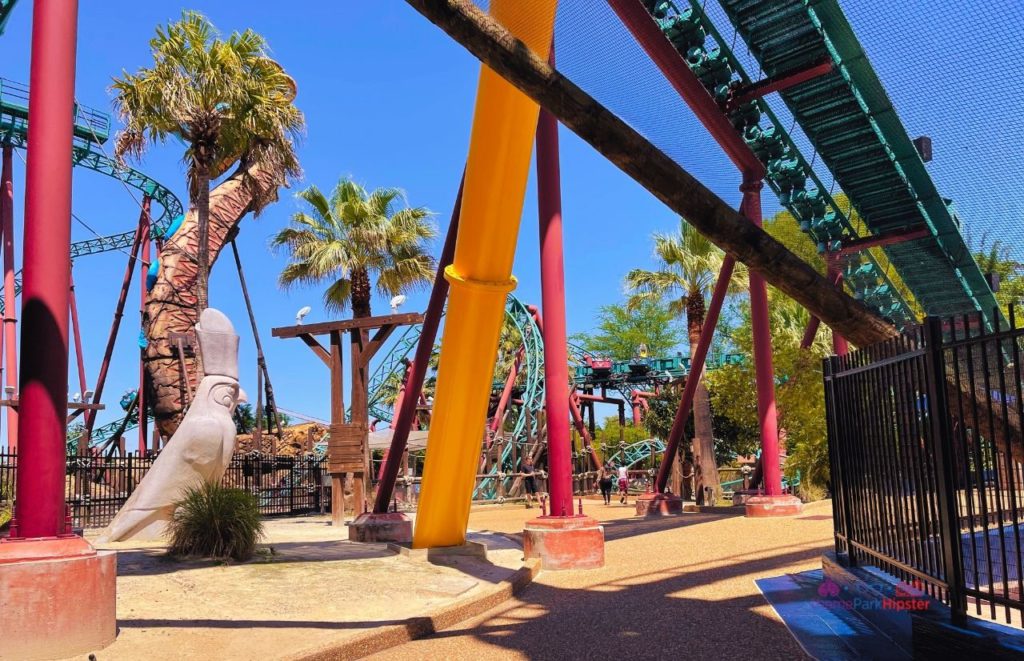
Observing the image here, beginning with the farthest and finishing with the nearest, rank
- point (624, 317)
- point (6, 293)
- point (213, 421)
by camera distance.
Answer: point (624, 317) < point (6, 293) < point (213, 421)

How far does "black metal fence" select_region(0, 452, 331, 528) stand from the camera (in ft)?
48.6

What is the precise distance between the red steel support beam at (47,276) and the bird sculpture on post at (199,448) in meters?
5.32

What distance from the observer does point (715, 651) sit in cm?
512

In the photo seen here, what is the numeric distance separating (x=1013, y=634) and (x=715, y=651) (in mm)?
1923

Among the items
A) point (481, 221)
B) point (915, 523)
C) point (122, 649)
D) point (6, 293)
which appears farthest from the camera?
point (6, 293)

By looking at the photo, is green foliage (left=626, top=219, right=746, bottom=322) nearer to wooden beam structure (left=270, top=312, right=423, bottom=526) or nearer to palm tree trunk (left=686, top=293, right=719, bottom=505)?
palm tree trunk (left=686, top=293, right=719, bottom=505)

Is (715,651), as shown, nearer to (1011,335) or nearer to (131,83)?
(1011,335)

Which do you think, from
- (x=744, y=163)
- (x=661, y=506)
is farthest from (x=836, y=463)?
(x=661, y=506)

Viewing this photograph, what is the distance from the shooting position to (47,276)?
5.43 m

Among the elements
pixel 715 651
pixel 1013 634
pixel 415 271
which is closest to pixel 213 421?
pixel 715 651

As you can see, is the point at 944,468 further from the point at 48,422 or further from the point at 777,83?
the point at 777,83

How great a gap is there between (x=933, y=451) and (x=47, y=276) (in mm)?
5527

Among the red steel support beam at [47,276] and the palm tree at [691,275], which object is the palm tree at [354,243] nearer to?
the palm tree at [691,275]

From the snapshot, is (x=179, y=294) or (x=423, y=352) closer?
(x=423, y=352)
